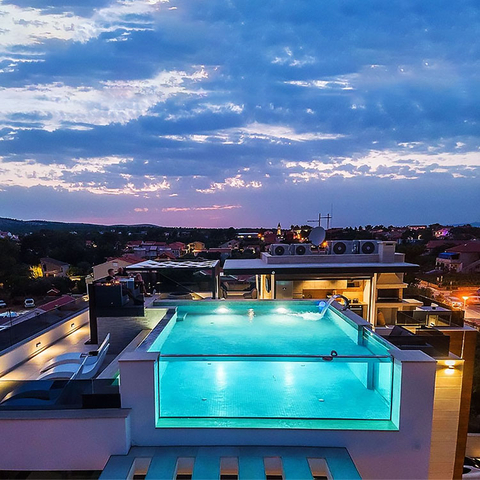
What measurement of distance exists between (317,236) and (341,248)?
1.23m

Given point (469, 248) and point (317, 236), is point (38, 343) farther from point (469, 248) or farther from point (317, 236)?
point (469, 248)

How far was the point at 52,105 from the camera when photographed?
52.5 ft

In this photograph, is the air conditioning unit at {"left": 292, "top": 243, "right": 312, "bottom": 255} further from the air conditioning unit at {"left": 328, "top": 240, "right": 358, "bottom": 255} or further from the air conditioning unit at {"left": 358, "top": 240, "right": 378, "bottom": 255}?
the air conditioning unit at {"left": 358, "top": 240, "right": 378, "bottom": 255}

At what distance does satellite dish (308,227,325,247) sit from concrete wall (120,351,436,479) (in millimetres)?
9656

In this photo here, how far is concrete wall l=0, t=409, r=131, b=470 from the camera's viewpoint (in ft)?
9.67

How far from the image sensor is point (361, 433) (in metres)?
3.00

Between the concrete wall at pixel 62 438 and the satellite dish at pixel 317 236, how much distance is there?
10699mm

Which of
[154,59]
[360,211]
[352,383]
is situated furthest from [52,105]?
[360,211]

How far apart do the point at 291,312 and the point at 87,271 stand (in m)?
32.8

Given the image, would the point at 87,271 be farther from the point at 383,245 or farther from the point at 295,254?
the point at 383,245

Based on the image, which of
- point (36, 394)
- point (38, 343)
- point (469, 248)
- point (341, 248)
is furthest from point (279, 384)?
point (469, 248)

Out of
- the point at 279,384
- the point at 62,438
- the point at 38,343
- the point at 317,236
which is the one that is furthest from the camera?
the point at 317,236

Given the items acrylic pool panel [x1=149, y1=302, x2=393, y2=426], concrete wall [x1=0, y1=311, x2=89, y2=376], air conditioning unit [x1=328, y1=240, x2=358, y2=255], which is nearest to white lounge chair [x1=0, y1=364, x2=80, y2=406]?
acrylic pool panel [x1=149, y1=302, x2=393, y2=426]

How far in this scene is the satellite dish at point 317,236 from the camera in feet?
41.2
